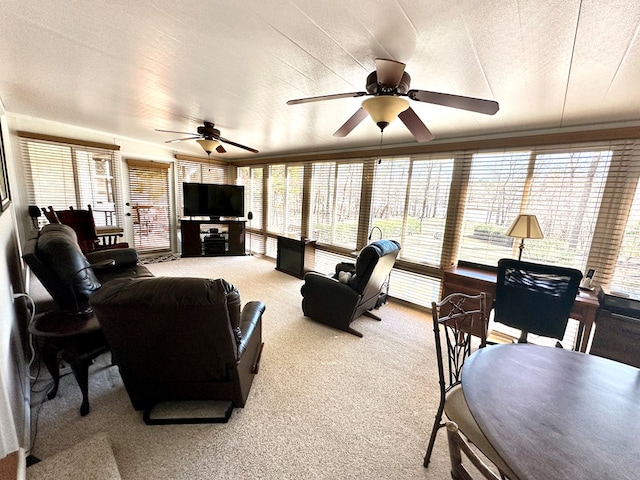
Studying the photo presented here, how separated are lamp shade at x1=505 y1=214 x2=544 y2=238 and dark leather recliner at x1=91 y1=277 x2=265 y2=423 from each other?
2.55 meters

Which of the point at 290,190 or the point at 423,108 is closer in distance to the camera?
the point at 423,108

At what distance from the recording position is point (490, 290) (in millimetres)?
2527

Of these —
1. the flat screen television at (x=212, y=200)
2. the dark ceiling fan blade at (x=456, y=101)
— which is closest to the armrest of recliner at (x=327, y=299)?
the dark ceiling fan blade at (x=456, y=101)

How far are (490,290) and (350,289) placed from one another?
1.42 m

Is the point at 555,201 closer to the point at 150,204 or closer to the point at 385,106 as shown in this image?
the point at 385,106

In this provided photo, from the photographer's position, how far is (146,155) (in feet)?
16.6

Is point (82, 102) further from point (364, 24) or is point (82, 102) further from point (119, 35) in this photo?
point (364, 24)

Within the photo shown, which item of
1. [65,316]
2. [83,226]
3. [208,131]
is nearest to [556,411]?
[65,316]


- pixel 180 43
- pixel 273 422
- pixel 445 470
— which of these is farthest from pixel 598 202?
pixel 180 43

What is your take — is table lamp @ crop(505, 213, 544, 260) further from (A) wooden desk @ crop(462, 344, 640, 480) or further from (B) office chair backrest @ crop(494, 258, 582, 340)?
(A) wooden desk @ crop(462, 344, 640, 480)

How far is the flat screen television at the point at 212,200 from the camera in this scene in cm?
538

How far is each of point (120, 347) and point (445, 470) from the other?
198cm

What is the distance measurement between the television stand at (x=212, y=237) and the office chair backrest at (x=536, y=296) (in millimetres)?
5079

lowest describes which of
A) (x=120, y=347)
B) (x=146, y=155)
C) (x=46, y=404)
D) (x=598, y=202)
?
(x=46, y=404)
